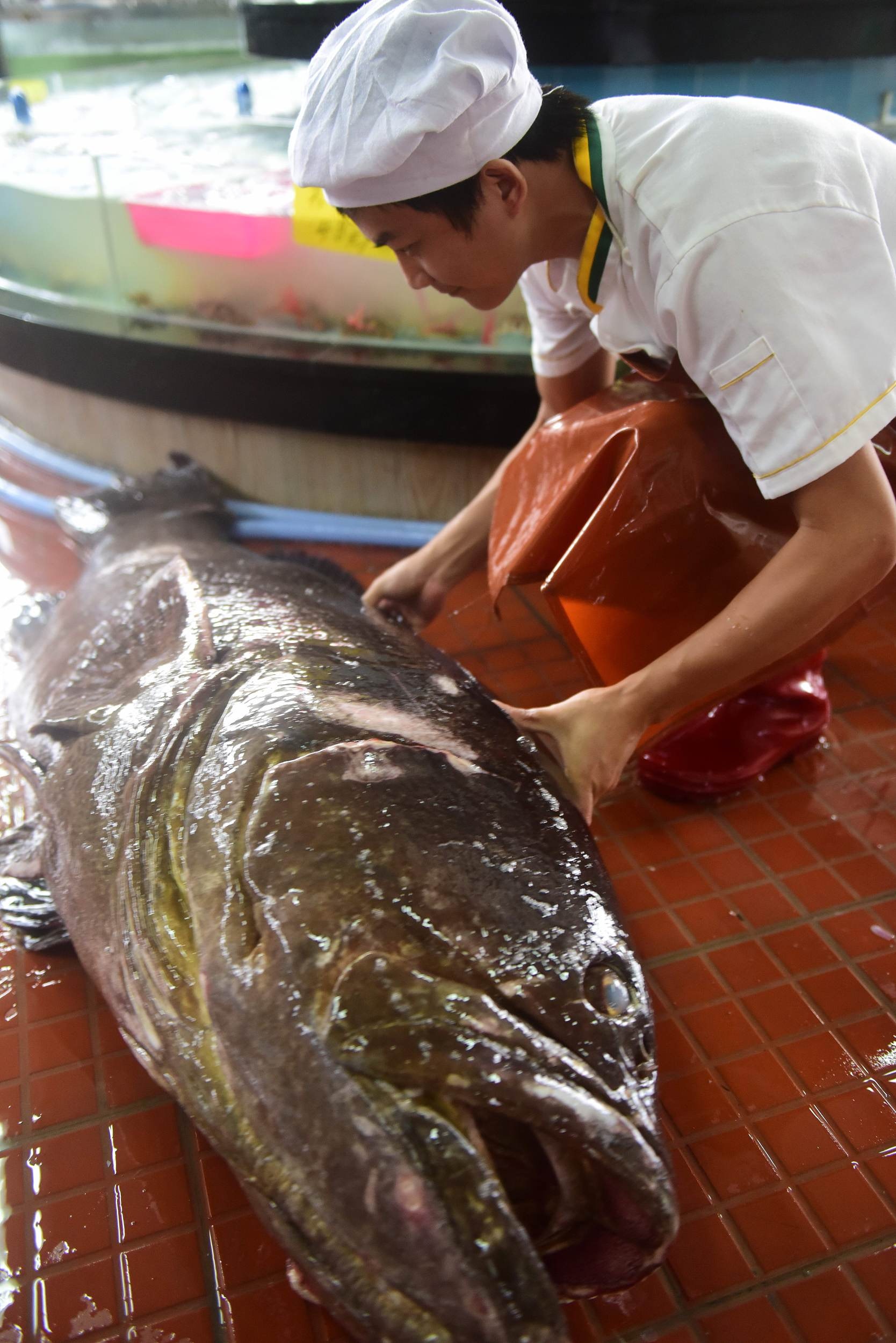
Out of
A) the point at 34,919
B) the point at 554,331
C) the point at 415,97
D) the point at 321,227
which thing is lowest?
the point at 34,919

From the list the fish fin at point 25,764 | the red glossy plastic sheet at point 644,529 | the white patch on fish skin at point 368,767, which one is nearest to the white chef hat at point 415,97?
the red glossy plastic sheet at point 644,529

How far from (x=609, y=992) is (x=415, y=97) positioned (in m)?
1.62

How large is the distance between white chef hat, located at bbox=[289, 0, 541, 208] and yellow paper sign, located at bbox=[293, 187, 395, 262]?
1.78m

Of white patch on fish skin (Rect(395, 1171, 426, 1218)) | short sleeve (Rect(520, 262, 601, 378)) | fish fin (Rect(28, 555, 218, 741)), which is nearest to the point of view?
white patch on fish skin (Rect(395, 1171, 426, 1218))

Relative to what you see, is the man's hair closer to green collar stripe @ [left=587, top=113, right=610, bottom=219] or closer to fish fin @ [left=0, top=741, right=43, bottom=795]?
green collar stripe @ [left=587, top=113, right=610, bottom=219]

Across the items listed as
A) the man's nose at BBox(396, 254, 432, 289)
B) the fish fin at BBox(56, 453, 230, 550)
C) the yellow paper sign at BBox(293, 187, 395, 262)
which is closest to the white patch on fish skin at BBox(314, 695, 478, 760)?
the man's nose at BBox(396, 254, 432, 289)

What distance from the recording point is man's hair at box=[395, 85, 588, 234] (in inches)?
78.1

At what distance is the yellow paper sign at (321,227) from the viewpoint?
12.2ft

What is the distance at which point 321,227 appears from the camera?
3.76 m

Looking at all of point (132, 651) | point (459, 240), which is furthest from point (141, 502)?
point (459, 240)

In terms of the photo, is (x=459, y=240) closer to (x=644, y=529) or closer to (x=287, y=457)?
(x=644, y=529)

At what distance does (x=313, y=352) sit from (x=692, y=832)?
2.72m

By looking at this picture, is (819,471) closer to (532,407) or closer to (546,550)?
(546,550)

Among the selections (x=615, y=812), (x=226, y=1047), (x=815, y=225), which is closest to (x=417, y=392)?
(x=615, y=812)
